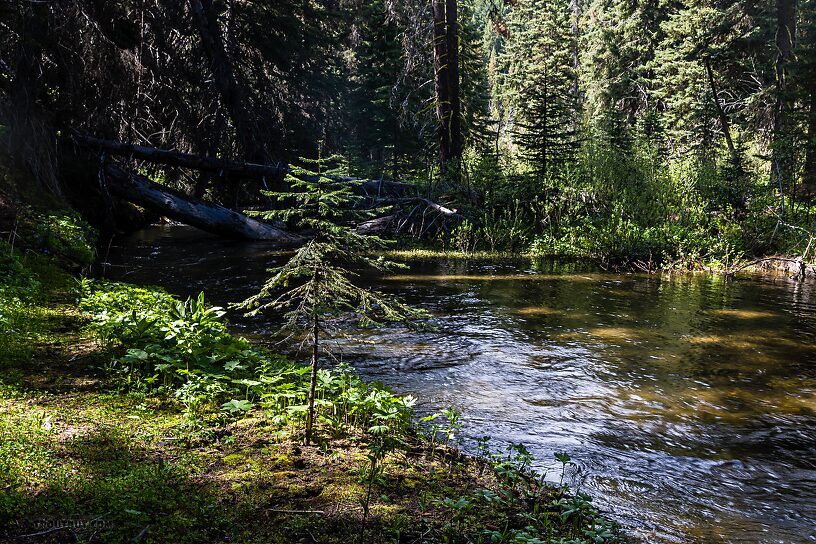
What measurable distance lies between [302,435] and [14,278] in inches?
187

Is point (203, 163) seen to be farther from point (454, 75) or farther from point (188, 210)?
point (454, 75)

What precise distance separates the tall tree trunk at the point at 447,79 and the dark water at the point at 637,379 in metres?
7.96

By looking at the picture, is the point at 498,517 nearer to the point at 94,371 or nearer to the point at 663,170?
the point at 94,371

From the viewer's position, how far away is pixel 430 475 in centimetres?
355

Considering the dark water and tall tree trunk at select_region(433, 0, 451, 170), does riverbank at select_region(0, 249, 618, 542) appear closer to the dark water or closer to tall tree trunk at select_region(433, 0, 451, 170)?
the dark water

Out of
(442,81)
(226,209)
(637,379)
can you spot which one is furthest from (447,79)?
(637,379)

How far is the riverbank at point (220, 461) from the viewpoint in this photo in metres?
2.72

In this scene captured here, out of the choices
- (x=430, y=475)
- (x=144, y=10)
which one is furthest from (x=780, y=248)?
(x=144, y=10)

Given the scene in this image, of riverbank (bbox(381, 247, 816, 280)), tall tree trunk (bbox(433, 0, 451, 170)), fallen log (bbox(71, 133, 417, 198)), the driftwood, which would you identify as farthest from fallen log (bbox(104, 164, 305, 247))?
tall tree trunk (bbox(433, 0, 451, 170))

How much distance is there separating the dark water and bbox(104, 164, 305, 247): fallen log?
3654 mm

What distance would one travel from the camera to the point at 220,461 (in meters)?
3.37

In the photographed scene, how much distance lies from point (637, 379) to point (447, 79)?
14.0 metres

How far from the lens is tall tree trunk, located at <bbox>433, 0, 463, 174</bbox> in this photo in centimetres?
1747

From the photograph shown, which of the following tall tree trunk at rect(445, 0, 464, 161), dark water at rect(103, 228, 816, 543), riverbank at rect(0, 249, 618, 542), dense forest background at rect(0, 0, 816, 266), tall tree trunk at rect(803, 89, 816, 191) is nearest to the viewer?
riverbank at rect(0, 249, 618, 542)
